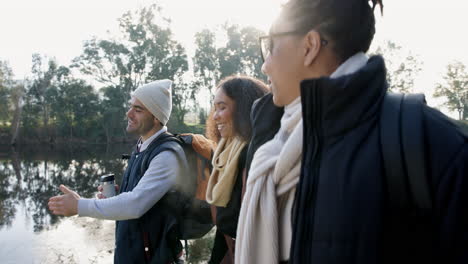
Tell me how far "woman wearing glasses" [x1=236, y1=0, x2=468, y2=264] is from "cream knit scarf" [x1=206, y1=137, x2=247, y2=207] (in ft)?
2.98

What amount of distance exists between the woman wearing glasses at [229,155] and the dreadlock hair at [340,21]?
1.26 metres

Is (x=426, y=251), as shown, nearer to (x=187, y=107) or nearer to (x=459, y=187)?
(x=459, y=187)

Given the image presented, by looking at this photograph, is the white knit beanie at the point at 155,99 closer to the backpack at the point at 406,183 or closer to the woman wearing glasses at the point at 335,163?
the woman wearing glasses at the point at 335,163

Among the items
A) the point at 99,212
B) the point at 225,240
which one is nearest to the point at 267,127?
the point at 225,240

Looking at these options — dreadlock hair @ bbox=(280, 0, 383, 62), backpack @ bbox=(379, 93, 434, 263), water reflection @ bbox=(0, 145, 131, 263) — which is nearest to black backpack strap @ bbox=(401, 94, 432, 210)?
backpack @ bbox=(379, 93, 434, 263)

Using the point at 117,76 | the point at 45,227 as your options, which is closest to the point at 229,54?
the point at 117,76

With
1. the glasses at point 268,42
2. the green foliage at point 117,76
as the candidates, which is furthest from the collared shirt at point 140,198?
the green foliage at point 117,76

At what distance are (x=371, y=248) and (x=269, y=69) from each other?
0.65 m

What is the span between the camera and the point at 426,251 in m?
0.84

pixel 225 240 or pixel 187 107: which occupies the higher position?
pixel 187 107

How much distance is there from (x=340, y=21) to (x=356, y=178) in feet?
1.56

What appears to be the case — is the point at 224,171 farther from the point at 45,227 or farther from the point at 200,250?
the point at 45,227

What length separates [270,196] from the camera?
1.12 metres

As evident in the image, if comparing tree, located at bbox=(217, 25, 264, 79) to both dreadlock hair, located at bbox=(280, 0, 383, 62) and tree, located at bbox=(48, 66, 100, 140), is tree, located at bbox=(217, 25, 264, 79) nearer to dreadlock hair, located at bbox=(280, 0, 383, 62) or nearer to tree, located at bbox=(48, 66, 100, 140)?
tree, located at bbox=(48, 66, 100, 140)
